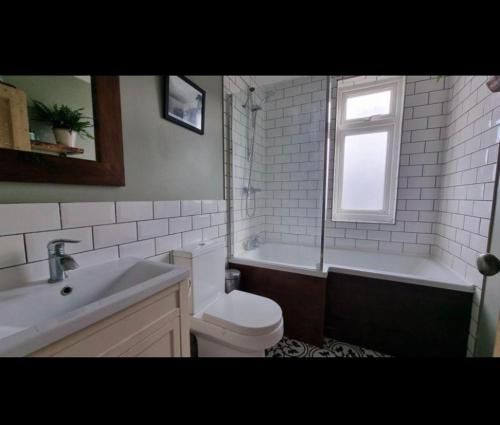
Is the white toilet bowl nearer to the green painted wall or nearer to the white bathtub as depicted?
the white bathtub

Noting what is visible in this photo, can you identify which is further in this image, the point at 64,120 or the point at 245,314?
the point at 245,314

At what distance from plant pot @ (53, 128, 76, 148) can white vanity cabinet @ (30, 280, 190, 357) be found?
71 cm

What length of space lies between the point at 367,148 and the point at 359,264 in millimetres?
1268

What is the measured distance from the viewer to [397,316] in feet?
4.85

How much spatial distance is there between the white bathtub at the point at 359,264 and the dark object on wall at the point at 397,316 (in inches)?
1.9

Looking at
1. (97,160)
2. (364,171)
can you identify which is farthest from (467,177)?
(97,160)

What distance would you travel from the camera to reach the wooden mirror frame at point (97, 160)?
0.68 metres

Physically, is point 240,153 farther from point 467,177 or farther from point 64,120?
point 467,177

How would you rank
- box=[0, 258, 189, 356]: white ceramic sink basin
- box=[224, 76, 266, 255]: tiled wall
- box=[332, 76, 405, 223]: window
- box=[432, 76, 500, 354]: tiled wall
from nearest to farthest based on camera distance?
box=[0, 258, 189, 356]: white ceramic sink basin → box=[432, 76, 500, 354]: tiled wall → box=[224, 76, 266, 255]: tiled wall → box=[332, 76, 405, 223]: window

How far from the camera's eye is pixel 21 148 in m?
0.69

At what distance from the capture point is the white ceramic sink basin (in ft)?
1.41

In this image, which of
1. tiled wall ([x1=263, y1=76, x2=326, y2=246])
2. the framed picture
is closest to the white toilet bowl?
tiled wall ([x1=263, y1=76, x2=326, y2=246])
